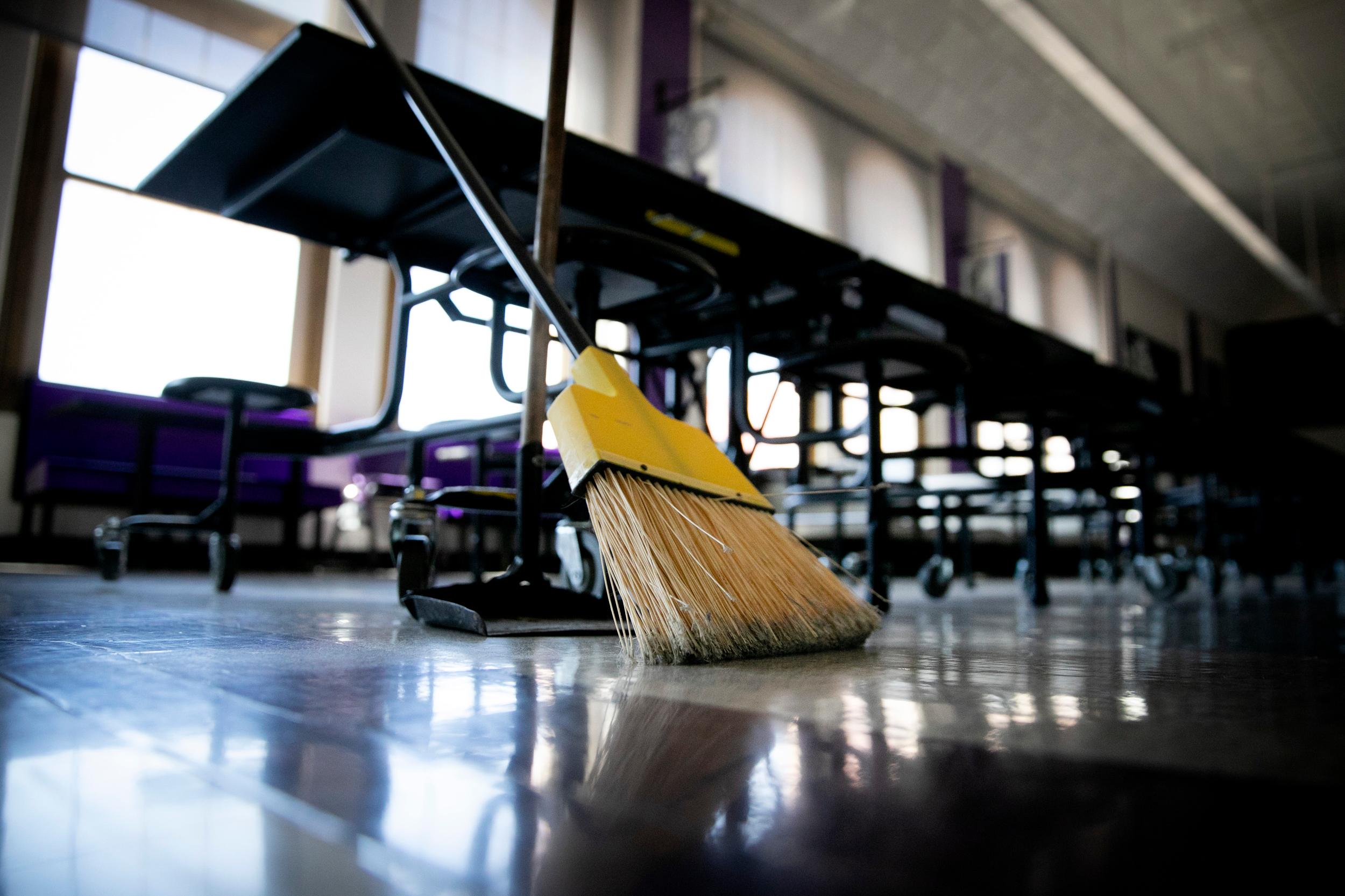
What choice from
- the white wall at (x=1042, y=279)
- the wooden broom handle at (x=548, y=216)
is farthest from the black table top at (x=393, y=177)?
the white wall at (x=1042, y=279)

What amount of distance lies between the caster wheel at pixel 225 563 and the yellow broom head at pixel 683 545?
154cm

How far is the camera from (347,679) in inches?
26.0

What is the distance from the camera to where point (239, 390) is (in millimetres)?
2297

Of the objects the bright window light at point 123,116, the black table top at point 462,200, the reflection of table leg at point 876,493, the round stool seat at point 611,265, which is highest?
the bright window light at point 123,116

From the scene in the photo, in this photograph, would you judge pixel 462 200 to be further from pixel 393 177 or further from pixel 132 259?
pixel 132 259

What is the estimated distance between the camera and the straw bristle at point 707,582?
83 cm

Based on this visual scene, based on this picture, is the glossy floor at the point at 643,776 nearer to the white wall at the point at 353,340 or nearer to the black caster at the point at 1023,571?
the black caster at the point at 1023,571

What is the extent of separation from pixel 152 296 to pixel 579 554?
16.4ft

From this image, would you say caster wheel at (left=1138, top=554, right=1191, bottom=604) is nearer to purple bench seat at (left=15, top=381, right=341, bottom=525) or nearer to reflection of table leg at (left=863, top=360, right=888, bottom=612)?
reflection of table leg at (left=863, top=360, right=888, bottom=612)

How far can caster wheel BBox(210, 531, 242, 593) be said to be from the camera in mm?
2170

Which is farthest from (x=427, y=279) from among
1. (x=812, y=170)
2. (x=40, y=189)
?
(x=812, y=170)

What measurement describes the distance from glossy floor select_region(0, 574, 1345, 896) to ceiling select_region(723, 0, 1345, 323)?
7.68 m

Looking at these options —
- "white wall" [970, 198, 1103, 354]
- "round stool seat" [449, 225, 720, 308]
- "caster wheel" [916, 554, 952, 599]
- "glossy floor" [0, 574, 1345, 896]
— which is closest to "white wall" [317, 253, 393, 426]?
"caster wheel" [916, 554, 952, 599]

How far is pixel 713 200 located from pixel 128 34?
16.5 ft
